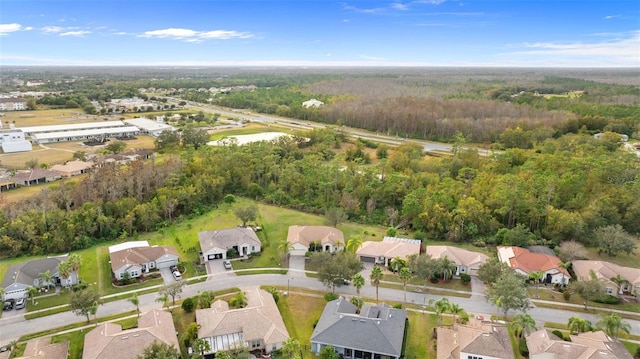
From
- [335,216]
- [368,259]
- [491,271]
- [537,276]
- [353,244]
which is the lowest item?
[368,259]

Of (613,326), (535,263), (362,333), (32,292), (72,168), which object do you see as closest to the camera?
(613,326)

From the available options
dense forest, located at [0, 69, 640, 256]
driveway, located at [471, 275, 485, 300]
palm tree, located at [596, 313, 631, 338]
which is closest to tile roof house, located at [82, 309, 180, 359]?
dense forest, located at [0, 69, 640, 256]

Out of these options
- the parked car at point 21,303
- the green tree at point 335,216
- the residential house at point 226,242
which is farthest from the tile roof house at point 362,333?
the parked car at point 21,303

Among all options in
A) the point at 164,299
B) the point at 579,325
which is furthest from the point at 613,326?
the point at 164,299

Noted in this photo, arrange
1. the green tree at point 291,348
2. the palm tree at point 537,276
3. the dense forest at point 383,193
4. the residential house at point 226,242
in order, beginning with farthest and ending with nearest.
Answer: the dense forest at point 383,193 < the residential house at point 226,242 < the palm tree at point 537,276 < the green tree at point 291,348

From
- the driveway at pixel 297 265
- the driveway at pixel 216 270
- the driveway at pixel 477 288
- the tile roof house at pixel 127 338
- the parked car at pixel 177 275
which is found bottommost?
the driveway at pixel 477 288

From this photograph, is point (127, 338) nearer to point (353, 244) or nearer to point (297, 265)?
point (297, 265)

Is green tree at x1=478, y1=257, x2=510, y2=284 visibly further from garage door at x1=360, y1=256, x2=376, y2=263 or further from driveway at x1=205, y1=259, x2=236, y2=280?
driveway at x1=205, y1=259, x2=236, y2=280

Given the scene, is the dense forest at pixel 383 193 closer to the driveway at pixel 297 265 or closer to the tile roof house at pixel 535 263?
the tile roof house at pixel 535 263
